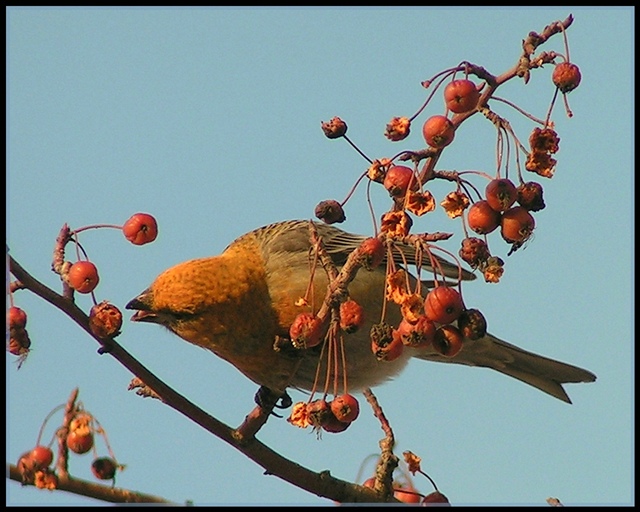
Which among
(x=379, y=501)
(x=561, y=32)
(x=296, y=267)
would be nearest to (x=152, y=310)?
(x=296, y=267)

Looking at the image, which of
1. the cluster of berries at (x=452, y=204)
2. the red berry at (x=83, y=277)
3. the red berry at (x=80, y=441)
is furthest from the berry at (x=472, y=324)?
the red berry at (x=80, y=441)

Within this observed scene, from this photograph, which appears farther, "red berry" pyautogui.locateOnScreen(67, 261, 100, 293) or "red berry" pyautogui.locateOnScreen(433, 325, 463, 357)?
"red berry" pyautogui.locateOnScreen(433, 325, 463, 357)

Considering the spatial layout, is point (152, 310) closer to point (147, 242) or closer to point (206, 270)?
point (206, 270)

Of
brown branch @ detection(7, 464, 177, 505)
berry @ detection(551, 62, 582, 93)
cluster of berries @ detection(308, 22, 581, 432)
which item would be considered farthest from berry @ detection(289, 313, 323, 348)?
berry @ detection(551, 62, 582, 93)

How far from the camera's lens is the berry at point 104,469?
3.71 metres

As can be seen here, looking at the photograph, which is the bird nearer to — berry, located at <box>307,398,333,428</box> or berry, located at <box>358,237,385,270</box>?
berry, located at <box>307,398,333,428</box>

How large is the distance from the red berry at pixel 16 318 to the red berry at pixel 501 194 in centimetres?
167

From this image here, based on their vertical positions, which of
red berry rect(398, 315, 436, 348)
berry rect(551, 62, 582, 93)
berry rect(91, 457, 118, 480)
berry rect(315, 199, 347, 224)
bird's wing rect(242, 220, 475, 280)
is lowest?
berry rect(91, 457, 118, 480)

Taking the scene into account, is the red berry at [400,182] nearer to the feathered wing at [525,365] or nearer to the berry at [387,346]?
the berry at [387,346]

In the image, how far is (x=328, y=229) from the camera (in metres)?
6.80

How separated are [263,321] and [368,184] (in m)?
2.06

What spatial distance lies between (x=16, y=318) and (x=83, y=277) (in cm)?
26

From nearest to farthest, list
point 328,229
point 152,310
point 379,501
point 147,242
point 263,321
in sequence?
point 147,242, point 379,501, point 152,310, point 263,321, point 328,229

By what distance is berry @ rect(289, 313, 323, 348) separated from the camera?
11.0 ft
